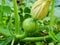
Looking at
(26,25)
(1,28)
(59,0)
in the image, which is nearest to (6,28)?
(1,28)

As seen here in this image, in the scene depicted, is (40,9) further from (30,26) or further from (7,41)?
(7,41)

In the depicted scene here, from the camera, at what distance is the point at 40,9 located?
33.9 inches

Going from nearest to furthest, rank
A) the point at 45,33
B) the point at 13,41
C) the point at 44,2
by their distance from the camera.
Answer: the point at 44,2 < the point at 13,41 < the point at 45,33

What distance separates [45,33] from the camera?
3.54ft

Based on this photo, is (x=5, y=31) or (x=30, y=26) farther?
(x=5, y=31)

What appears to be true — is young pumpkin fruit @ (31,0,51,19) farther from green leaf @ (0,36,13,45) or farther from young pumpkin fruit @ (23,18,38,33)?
green leaf @ (0,36,13,45)

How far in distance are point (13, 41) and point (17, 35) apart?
0.05 m

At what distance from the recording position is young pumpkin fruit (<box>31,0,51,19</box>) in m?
0.84

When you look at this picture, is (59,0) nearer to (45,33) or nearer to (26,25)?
(45,33)

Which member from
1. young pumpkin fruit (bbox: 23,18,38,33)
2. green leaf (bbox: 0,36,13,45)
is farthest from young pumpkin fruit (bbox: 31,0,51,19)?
green leaf (bbox: 0,36,13,45)

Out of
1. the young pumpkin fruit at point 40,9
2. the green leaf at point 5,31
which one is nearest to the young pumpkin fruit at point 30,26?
the young pumpkin fruit at point 40,9

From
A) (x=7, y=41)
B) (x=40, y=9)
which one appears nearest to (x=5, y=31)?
(x=7, y=41)

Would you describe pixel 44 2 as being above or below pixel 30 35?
above

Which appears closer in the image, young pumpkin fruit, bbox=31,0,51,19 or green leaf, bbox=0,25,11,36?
young pumpkin fruit, bbox=31,0,51,19
